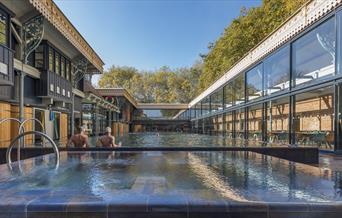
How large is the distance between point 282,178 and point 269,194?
3.77ft

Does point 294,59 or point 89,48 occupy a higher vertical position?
point 89,48

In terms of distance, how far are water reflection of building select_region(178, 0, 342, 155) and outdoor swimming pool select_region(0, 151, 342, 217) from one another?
4.19 meters

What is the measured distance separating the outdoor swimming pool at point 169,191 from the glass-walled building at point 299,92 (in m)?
4.07

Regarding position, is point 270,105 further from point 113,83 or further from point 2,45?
point 113,83

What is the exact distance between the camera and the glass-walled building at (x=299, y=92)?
8.42 metres

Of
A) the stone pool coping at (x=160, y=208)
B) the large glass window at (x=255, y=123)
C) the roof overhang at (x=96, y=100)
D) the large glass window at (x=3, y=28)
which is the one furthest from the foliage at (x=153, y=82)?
the stone pool coping at (x=160, y=208)

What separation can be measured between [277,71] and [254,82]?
9.36 feet

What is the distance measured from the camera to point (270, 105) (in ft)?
42.5

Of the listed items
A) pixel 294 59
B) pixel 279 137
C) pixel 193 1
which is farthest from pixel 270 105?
pixel 193 1

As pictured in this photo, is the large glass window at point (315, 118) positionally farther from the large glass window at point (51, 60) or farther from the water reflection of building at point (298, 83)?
the large glass window at point (51, 60)

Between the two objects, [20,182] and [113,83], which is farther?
[113,83]

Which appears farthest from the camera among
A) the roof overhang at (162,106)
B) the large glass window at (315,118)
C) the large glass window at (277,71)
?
the roof overhang at (162,106)

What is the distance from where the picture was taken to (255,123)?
1492 centimetres

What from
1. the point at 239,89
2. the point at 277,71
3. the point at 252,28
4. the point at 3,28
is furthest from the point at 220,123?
the point at 3,28
